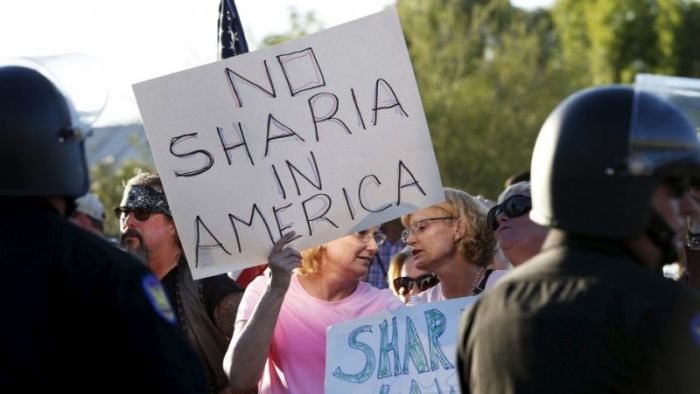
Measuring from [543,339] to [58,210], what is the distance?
3.92ft

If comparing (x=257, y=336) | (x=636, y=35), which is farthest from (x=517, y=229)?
(x=636, y=35)

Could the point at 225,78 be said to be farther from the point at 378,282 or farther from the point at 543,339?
the point at 378,282

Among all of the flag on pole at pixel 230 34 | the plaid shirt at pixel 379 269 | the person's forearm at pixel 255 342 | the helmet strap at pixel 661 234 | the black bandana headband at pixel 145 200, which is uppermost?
the flag on pole at pixel 230 34

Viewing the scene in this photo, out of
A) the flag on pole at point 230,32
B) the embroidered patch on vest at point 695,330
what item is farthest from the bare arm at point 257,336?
the embroidered patch on vest at point 695,330

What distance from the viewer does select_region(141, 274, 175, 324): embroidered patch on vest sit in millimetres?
2943

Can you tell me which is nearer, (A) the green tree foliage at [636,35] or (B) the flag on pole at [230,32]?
(B) the flag on pole at [230,32]

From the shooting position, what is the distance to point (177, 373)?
293cm

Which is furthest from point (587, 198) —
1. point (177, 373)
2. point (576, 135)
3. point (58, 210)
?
point (58, 210)

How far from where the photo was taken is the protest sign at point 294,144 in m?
5.10

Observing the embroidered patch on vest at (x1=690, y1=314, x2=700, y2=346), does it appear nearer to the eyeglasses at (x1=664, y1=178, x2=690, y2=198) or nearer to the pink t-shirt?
the eyeglasses at (x1=664, y1=178, x2=690, y2=198)

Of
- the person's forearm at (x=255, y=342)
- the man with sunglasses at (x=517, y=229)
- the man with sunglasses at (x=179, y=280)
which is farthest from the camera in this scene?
the man with sunglasses at (x=517, y=229)

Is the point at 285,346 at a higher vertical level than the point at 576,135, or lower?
lower

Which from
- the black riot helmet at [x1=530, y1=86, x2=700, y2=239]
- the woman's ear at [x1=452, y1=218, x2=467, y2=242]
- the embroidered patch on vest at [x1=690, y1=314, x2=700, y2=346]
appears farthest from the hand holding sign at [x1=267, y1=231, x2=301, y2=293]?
the embroidered patch on vest at [x1=690, y1=314, x2=700, y2=346]

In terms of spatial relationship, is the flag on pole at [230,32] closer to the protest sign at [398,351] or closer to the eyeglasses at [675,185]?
the protest sign at [398,351]
